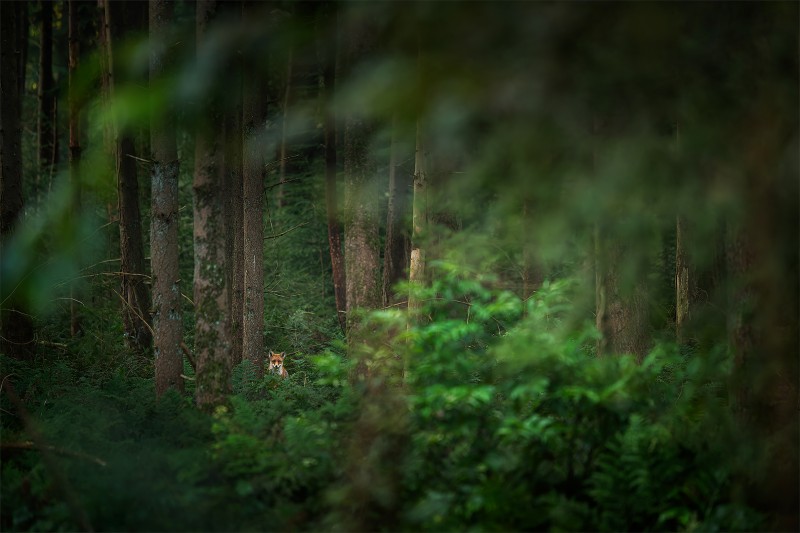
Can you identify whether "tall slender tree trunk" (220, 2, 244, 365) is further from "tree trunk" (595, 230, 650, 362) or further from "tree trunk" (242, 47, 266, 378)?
"tree trunk" (595, 230, 650, 362)

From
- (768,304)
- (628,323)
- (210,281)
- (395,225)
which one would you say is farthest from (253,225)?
(768,304)

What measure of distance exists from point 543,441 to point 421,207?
17.0 feet

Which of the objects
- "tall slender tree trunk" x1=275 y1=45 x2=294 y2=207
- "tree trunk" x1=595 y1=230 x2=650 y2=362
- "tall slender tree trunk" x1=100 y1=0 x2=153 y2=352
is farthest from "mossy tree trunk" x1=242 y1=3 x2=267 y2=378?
"tall slender tree trunk" x1=275 y1=45 x2=294 y2=207

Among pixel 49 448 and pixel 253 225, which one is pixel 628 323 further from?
pixel 49 448

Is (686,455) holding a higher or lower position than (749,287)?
lower

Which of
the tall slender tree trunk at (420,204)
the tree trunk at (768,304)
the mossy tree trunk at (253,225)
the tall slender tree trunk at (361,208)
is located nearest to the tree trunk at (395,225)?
the mossy tree trunk at (253,225)

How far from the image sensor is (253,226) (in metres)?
13.2

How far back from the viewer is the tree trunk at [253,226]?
13.1 m

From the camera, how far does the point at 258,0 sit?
35.6ft

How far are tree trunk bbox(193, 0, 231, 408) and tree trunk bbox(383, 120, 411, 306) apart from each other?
326 inches

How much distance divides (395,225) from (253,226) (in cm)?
701

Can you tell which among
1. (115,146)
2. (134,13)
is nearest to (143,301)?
(115,146)

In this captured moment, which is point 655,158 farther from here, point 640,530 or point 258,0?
point 258,0

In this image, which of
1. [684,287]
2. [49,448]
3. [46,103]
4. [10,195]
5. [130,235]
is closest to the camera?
[49,448]
